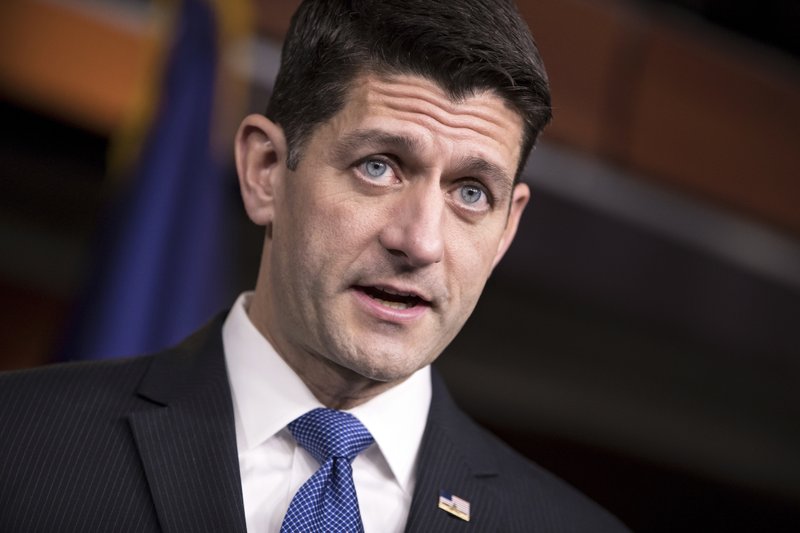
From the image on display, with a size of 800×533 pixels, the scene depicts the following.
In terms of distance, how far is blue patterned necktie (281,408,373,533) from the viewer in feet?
4.48

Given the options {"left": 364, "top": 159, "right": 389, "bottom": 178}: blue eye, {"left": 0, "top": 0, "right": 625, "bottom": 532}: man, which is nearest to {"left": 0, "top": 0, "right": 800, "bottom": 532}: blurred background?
{"left": 0, "top": 0, "right": 625, "bottom": 532}: man

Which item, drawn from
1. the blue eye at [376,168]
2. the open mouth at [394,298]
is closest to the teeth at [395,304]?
the open mouth at [394,298]

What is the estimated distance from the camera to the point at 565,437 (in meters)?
4.73

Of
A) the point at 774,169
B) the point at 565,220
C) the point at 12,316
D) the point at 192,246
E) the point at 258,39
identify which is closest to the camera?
the point at 192,246

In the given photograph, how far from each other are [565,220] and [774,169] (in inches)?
43.2

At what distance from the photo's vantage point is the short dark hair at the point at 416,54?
1.39 metres

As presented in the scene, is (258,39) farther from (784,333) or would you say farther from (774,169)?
(784,333)

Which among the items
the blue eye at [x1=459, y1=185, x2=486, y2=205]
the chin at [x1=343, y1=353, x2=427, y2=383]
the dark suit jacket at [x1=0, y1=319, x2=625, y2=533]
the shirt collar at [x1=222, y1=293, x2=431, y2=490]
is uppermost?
the blue eye at [x1=459, y1=185, x2=486, y2=205]

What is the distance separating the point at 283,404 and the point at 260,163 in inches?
13.7

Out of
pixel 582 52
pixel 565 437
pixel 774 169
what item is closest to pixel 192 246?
pixel 582 52

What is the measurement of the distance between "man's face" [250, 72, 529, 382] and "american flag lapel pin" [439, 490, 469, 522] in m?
0.20

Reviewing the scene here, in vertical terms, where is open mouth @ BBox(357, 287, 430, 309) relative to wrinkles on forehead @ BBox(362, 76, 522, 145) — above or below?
below

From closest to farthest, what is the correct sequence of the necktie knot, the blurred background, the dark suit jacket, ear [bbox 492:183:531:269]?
the dark suit jacket, the necktie knot, ear [bbox 492:183:531:269], the blurred background

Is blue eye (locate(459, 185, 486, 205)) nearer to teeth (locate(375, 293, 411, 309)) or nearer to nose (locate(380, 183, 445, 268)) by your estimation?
nose (locate(380, 183, 445, 268))
